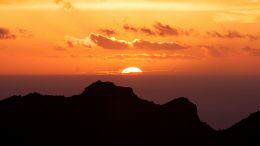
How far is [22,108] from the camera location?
99.5 meters

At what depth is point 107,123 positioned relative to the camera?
9569cm

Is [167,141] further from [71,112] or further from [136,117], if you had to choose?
[71,112]

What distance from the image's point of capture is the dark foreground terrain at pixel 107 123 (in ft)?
302

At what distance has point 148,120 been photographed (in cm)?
9800

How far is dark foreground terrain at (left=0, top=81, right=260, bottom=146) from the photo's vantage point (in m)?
92.2

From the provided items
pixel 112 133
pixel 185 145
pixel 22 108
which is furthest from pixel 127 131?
pixel 22 108

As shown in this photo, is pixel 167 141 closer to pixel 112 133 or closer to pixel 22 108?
pixel 112 133

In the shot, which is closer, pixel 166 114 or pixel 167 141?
pixel 167 141

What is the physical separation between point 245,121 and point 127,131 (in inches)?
685

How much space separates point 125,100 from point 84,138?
36.8 feet

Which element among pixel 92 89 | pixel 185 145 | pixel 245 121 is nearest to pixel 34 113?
pixel 92 89

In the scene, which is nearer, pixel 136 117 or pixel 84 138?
pixel 84 138

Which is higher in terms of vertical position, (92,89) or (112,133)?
(92,89)

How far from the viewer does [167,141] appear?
9412 centimetres
